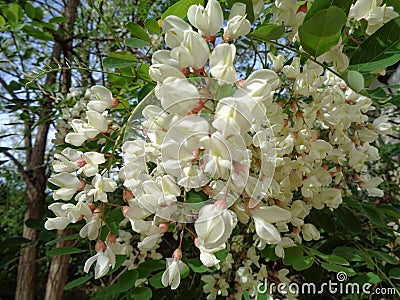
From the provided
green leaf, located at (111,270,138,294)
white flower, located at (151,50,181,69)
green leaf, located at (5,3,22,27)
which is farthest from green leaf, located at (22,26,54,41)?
white flower, located at (151,50,181,69)

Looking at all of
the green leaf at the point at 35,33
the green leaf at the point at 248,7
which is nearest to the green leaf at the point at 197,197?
the green leaf at the point at 248,7

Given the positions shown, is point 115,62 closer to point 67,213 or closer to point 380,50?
point 67,213

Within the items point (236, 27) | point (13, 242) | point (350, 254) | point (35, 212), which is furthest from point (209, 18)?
point (35, 212)

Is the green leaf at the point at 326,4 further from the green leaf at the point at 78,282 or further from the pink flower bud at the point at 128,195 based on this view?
the green leaf at the point at 78,282

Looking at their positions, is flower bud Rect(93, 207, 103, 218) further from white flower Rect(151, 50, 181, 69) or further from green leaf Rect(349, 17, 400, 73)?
green leaf Rect(349, 17, 400, 73)

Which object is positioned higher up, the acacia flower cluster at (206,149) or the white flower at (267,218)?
the acacia flower cluster at (206,149)

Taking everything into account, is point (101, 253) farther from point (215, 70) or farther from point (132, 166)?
point (215, 70)

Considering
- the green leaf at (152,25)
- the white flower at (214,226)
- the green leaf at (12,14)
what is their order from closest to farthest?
the white flower at (214,226), the green leaf at (152,25), the green leaf at (12,14)

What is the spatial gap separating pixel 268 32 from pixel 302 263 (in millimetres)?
359

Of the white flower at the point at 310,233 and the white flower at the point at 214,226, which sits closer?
the white flower at the point at 214,226

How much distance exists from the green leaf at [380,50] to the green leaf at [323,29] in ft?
0.21

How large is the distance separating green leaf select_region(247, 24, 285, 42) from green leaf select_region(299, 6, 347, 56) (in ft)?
0.12

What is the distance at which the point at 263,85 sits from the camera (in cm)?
35

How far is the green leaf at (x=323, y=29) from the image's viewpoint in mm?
398
